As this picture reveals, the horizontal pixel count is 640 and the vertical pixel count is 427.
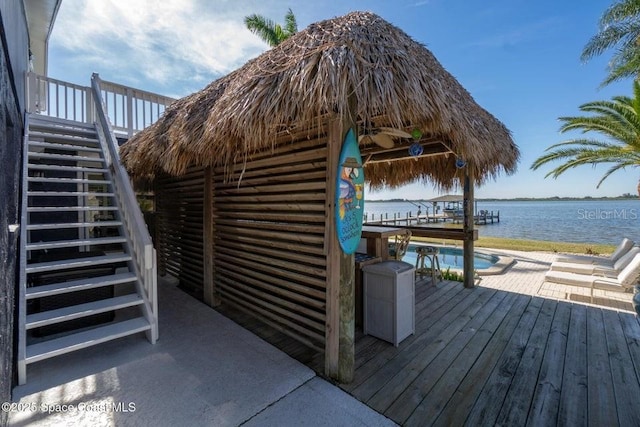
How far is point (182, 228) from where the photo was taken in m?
5.15

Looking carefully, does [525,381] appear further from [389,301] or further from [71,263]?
[71,263]

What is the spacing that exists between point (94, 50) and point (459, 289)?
9.55 meters

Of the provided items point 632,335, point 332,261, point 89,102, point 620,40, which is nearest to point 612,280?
point 632,335

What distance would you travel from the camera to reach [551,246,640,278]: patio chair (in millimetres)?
4992

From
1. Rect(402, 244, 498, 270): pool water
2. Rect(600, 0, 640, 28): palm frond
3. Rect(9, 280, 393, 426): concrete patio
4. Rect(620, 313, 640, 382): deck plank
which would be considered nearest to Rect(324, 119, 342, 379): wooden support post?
Rect(9, 280, 393, 426): concrete patio

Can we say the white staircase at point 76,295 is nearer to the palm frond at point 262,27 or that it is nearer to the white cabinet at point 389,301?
the white cabinet at point 389,301

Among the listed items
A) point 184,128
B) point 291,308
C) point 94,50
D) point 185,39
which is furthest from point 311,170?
point 94,50

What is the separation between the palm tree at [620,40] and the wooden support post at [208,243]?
340 inches

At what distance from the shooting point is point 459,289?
5125 mm

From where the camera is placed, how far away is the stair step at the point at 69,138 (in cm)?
448

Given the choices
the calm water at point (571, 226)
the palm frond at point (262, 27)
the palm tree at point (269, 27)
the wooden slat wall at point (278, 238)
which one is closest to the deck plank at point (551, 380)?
the wooden slat wall at point (278, 238)

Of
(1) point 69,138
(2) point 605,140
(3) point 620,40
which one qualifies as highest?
(3) point 620,40

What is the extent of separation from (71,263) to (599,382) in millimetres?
5460

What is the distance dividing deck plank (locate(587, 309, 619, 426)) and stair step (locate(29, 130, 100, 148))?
7.39 m
